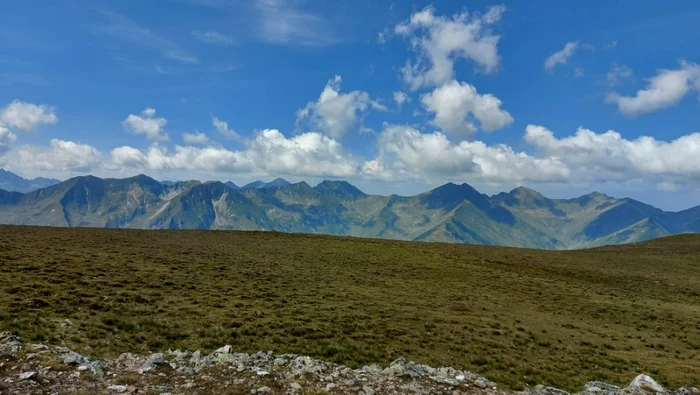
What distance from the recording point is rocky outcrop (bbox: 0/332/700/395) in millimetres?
11609

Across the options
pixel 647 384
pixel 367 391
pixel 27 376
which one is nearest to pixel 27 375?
pixel 27 376

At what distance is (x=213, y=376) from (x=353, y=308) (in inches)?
727

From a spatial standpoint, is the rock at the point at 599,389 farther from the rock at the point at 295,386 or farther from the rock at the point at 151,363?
the rock at the point at 151,363

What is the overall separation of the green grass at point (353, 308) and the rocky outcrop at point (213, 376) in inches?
114

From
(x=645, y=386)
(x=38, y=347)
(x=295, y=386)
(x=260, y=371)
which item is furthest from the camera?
(x=645, y=386)

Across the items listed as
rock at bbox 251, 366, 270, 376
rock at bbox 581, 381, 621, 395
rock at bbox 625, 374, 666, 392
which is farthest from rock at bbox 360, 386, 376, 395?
rock at bbox 625, 374, 666, 392

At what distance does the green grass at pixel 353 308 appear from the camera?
19938mm

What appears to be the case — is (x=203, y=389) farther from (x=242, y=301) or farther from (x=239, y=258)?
(x=239, y=258)

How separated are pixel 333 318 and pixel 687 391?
19.6m

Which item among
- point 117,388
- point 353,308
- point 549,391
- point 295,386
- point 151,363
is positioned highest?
point 117,388

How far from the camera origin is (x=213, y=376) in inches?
513

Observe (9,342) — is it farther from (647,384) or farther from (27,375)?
(647,384)

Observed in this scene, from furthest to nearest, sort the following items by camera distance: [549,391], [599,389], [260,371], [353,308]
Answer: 1. [353,308]
2. [599,389]
3. [549,391]
4. [260,371]

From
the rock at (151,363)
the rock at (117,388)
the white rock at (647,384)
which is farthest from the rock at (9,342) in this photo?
the white rock at (647,384)
